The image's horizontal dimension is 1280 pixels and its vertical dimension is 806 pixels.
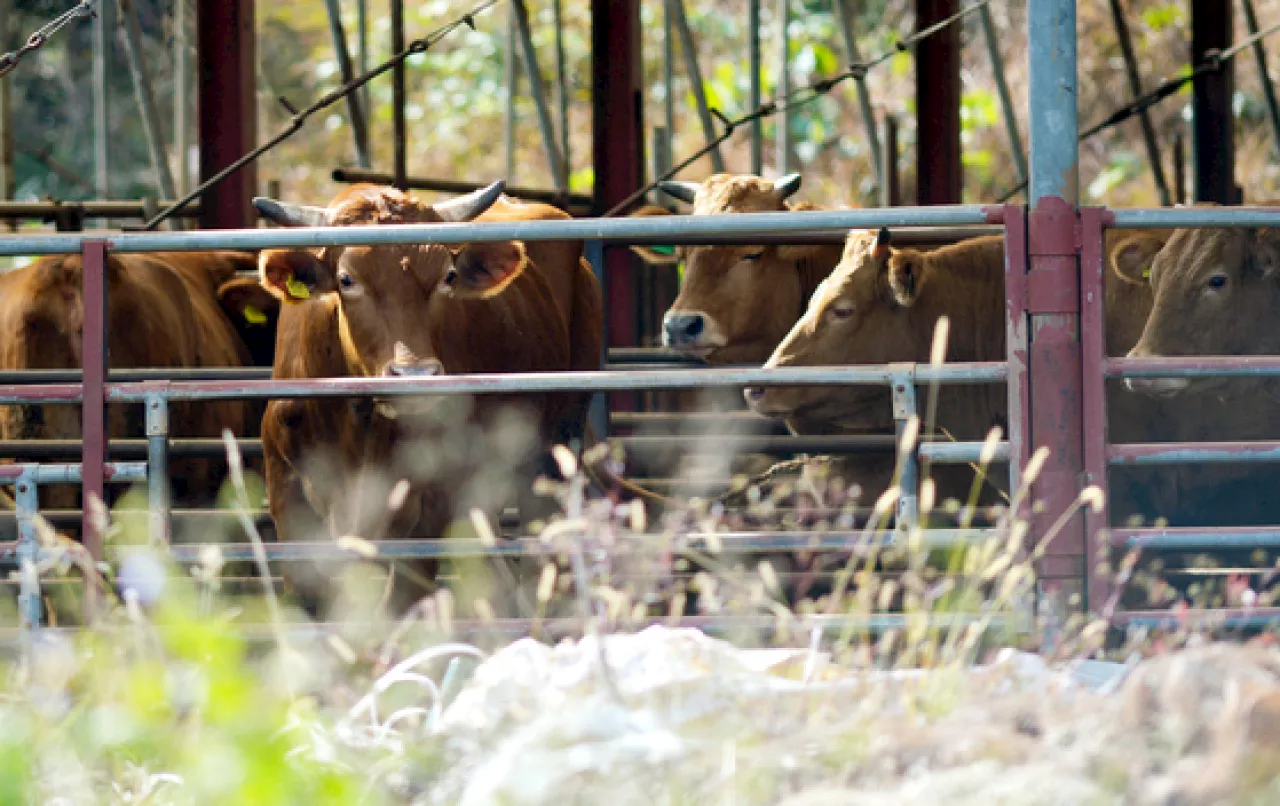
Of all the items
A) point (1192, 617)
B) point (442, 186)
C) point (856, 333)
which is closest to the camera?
point (1192, 617)

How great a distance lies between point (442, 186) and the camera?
10.3 metres

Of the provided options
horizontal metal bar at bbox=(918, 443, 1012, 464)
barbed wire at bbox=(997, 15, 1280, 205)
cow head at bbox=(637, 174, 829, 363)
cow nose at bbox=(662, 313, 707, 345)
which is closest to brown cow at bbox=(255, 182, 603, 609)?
cow nose at bbox=(662, 313, 707, 345)

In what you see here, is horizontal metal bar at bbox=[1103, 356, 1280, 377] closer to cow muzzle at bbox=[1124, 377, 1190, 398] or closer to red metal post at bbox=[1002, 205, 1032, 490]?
red metal post at bbox=[1002, 205, 1032, 490]

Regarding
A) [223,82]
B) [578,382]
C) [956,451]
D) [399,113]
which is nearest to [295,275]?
[578,382]

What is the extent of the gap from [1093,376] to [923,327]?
8.02 feet

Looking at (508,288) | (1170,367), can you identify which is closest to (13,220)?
(508,288)

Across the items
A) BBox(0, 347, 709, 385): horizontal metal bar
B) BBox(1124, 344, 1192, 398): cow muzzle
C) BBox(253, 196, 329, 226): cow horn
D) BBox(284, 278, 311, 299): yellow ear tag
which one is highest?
BBox(253, 196, 329, 226): cow horn

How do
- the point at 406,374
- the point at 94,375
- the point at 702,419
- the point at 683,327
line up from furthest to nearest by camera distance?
the point at 702,419 → the point at 683,327 → the point at 406,374 → the point at 94,375

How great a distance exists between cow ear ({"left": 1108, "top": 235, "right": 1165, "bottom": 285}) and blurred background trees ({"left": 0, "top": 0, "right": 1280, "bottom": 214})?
14.7 m

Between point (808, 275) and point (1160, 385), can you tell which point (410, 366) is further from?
point (808, 275)

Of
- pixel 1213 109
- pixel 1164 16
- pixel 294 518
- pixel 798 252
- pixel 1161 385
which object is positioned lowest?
pixel 294 518

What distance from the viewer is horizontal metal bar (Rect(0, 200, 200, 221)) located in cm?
887

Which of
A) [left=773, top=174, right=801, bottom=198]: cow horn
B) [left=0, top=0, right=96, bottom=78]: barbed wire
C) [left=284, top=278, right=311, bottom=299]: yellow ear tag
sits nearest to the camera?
[left=0, top=0, right=96, bottom=78]: barbed wire

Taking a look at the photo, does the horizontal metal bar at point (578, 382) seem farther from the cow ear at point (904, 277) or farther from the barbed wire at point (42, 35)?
the cow ear at point (904, 277)
